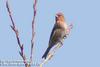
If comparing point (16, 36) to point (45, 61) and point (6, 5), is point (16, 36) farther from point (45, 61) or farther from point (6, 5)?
point (45, 61)

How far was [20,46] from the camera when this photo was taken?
7.73 feet

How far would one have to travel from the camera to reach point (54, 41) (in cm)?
816

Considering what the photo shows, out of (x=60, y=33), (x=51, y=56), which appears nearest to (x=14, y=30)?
(x=51, y=56)

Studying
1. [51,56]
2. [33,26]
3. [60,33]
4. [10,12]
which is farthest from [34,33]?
[60,33]

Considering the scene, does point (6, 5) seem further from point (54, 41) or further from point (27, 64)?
point (54, 41)

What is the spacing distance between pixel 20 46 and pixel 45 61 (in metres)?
0.36

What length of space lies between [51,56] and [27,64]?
0.58 metres

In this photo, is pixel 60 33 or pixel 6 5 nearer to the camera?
pixel 6 5

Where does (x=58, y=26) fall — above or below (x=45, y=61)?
below

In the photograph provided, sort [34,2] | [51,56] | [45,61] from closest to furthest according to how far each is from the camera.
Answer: [34,2] < [45,61] < [51,56]

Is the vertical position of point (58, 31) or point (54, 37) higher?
point (58, 31)

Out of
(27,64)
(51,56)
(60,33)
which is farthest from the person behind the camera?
(60,33)

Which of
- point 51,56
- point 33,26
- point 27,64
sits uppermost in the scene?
point 33,26

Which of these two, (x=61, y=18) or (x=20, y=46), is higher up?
(x=20, y=46)
